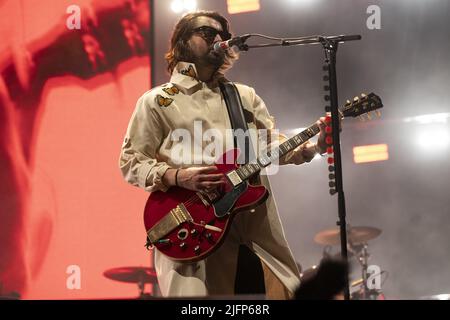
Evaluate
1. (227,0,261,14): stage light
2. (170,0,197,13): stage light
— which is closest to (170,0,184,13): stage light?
(170,0,197,13): stage light

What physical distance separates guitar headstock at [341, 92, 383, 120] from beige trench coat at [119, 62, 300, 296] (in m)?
0.41

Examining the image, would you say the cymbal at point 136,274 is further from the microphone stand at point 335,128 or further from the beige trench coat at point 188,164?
the microphone stand at point 335,128

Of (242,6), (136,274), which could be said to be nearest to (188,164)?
(136,274)

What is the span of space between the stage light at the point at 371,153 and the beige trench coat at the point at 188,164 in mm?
2689

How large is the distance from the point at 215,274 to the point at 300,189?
291 cm

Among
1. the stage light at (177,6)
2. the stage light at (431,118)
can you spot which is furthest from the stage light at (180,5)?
the stage light at (431,118)

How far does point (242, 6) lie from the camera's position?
5719mm

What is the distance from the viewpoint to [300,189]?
6000mm

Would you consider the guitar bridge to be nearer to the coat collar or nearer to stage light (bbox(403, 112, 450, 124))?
the coat collar

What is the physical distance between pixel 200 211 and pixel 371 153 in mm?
3183

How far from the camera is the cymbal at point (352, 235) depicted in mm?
5535

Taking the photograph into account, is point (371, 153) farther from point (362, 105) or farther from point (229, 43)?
point (229, 43)

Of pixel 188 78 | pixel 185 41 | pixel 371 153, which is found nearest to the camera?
pixel 188 78

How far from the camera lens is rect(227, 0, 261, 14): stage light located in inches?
225
